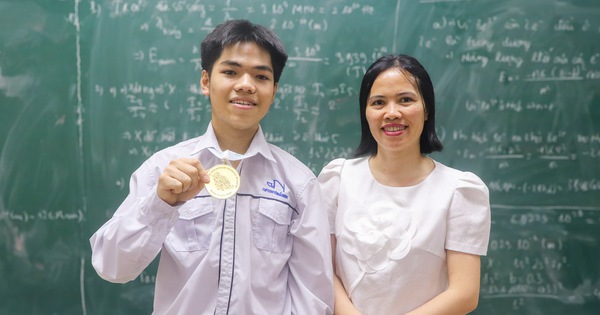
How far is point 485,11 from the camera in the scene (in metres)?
2.32

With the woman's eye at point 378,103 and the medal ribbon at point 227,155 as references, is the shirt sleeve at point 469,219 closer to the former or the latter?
the woman's eye at point 378,103

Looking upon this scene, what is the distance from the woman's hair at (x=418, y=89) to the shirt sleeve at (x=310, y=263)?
0.32 meters

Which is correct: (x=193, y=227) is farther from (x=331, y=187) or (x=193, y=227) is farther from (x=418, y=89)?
(x=418, y=89)

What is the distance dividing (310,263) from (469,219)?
1.54 ft

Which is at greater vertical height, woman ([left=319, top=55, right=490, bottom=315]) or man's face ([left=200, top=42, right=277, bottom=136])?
man's face ([left=200, top=42, right=277, bottom=136])

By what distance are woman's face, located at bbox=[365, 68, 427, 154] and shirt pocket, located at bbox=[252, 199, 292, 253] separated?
37 cm

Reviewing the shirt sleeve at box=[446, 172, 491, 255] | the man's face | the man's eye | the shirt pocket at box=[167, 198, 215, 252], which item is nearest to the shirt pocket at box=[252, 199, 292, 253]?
the shirt pocket at box=[167, 198, 215, 252]

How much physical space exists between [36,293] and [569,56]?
2507 mm

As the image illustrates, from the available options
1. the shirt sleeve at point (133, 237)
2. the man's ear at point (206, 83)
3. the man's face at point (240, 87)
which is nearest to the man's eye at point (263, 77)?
the man's face at point (240, 87)

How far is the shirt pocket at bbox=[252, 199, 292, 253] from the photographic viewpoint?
156 centimetres

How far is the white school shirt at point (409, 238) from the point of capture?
154 centimetres

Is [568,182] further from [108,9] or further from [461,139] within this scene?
[108,9]

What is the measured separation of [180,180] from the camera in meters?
1.30

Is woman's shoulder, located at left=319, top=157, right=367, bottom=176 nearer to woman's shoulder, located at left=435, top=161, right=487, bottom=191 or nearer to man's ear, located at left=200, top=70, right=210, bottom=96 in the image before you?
woman's shoulder, located at left=435, top=161, right=487, bottom=191
